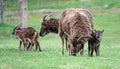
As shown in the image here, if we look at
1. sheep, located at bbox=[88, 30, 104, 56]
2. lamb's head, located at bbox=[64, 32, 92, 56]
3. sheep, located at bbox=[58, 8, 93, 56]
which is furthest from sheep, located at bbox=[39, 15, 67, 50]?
lamb's head, located at bbox=[64, 32, 92, 56]

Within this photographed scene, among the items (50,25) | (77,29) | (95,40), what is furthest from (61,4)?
(77,29)

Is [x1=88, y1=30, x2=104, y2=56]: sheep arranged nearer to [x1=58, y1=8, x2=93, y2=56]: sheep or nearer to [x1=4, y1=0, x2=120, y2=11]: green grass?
[x1=58, y1=8, x2=93, y2=56]: sheep

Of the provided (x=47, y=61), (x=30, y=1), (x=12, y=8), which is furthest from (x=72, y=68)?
(x=30, y=1)

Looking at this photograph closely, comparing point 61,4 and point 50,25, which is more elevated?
point 50,25

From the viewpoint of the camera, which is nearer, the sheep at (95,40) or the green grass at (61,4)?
the sheep at (95,40)

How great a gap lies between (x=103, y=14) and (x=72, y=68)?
1400 inches

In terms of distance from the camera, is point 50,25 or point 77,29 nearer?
point 77,29

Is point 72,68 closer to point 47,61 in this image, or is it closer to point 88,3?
point 47,61

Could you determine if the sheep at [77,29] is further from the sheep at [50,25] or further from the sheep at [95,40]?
the sheep at [50,25]

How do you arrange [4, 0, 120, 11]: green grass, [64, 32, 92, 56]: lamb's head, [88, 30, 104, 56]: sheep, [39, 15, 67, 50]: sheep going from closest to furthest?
[64, 32, 92, 56]: lamb's head
[88, 30, 104, 56]: sheep
[39, 15, 67, 50]: sheep
[4, 0, 120, 11]: green grass

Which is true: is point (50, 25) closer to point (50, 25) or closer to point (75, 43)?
point (50, 25)

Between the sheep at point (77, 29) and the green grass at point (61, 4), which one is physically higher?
the sheep at point (77, 29)

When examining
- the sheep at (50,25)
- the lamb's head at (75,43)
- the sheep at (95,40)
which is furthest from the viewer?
the sheep at (50,25)

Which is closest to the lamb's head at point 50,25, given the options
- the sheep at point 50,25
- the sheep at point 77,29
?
the sheep at point 50,25
